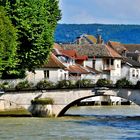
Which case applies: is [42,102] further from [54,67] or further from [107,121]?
[54,67]

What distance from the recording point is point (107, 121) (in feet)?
225

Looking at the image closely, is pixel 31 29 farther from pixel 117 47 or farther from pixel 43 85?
pixel 117 47

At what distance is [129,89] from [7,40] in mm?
12388

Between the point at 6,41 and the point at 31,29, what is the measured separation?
5.37 m

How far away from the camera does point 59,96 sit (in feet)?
238

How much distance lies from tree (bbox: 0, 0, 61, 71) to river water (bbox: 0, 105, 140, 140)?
7882 mm

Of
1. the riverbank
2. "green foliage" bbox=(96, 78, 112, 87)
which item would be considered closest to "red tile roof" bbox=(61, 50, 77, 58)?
the riverbank

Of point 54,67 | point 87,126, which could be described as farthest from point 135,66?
point 87,126

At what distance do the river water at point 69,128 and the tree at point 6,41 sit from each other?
5.28m

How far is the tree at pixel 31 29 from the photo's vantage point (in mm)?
73125

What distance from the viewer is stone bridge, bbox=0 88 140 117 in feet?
236

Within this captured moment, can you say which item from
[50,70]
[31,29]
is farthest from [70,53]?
[31,29]

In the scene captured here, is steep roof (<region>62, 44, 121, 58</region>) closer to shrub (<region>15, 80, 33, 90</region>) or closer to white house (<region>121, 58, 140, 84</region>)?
white house (<region>121, 58, 140, 84</region>)

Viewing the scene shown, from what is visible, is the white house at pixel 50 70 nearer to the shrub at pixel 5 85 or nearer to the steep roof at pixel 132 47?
the shrub at pixel 5 85
